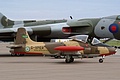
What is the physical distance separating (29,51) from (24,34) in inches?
66.5

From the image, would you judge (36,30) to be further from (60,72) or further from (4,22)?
(60,72)

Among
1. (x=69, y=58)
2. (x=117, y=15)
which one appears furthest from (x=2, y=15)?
(x=69, y=58)

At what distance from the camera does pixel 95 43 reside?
17.5m

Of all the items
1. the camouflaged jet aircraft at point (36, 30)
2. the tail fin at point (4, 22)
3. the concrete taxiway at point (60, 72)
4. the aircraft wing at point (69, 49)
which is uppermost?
the tail fin at point (4, 22)

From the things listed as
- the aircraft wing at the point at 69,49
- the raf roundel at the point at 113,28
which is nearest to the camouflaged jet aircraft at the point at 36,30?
the raf roundel at the point at 113,28

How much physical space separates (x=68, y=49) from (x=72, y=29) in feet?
29.3

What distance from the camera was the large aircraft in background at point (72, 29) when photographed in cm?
2400

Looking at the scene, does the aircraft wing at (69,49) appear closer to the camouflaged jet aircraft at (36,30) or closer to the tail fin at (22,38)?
the tail fin at (22,38)

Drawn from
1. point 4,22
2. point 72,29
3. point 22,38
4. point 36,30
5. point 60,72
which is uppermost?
point 4,22

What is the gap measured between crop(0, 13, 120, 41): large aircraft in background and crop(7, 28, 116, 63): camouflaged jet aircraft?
6.10m

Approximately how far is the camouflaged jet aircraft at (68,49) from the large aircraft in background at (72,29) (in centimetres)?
610

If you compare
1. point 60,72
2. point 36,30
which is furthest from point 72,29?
point 60,72

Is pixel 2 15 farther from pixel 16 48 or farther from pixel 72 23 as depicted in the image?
pixel 16 48

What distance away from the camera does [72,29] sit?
82.5ft
